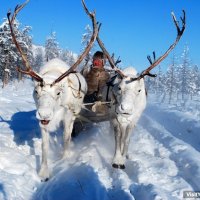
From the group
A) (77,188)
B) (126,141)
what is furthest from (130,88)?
(77,188)

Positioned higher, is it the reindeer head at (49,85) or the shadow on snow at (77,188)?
the reindeer head at (49,85)

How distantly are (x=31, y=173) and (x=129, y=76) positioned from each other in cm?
303

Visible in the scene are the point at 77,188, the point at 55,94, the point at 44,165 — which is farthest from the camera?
the point at 55,94

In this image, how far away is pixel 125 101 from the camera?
757cm

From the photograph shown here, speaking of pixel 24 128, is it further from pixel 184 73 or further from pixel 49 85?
pixel 184 73

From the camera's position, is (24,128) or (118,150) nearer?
(118,150)

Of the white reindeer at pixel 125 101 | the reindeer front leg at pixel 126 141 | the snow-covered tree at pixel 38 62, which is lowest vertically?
the snow-covered tree at pixel 38 62

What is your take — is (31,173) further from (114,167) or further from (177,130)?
(177,130)

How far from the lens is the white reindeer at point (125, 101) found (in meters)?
7.74

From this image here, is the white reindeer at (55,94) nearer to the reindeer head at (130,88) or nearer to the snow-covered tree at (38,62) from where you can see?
the reindeer head at (130,88)

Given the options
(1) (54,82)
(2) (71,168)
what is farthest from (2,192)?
(1) (54,82)

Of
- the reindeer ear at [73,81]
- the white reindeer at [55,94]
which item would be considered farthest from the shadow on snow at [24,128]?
the reindeer ear at [73,81]

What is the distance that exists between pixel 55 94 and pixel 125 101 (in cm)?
146

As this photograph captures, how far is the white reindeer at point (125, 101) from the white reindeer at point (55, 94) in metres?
0.90
